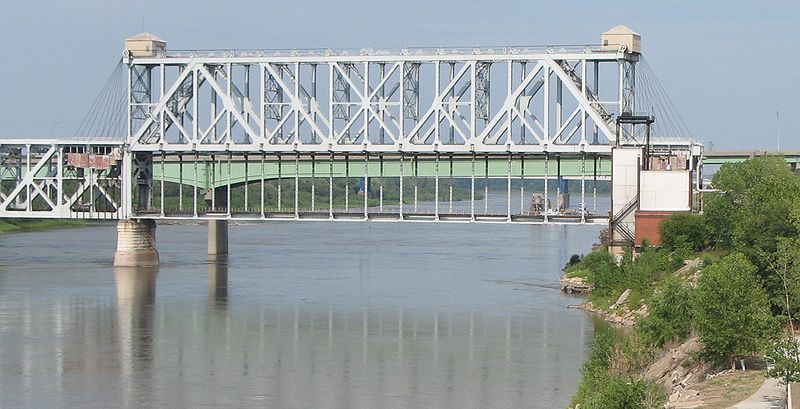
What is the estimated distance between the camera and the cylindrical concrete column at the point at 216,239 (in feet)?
354

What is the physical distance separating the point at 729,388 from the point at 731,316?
336cm

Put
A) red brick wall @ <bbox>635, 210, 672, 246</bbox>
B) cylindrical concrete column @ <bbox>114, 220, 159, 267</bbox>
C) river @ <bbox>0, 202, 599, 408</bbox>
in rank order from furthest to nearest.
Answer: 1. cylindrical concrete column @ <bbox>114, 220, 159, 267</bbox>
2. red brick wall @ <bbox>635, 210, 672, 246</bbox>
3. river @ <bbox>0, 202, 599, 408</bbox>

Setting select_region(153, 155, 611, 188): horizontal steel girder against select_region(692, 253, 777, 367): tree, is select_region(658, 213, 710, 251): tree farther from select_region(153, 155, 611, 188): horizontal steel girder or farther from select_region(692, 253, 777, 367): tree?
select_region(692, 253, 777, 367): tree

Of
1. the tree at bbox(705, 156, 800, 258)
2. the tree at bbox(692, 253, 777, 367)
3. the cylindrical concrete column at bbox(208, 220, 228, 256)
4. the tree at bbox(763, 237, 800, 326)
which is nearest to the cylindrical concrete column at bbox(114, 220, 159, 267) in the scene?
the cylindrical concrete column at bbox(208, 220, 228, 256)

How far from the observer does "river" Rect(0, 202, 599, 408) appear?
49.0 m

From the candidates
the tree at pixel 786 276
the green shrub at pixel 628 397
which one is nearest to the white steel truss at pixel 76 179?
the tree at pixel 786 276

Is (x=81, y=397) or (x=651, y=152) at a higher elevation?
(x=651, y=152)

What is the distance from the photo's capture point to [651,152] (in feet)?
286

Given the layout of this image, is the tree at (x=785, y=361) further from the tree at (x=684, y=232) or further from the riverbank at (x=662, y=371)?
the tree at (x=684, y=232)

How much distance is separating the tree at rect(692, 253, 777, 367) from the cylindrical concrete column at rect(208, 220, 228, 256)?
65.7 m

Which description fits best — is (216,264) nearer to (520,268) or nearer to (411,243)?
(520,268)

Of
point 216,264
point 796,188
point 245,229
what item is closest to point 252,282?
point 216,264

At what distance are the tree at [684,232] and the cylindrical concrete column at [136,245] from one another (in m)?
36.8

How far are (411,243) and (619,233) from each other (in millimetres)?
46402
